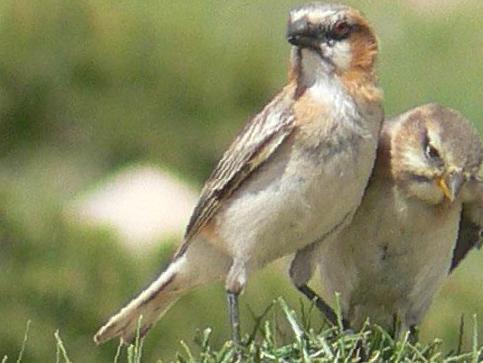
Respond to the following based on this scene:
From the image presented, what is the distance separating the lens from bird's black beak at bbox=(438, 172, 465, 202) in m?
5.46

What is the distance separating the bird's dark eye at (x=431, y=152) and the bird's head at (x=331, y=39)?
27 cm

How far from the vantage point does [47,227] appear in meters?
7.74

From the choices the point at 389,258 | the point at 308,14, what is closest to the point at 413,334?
the point at 389,258

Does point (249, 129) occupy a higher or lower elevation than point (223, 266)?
higher

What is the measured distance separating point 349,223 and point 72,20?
6368mm

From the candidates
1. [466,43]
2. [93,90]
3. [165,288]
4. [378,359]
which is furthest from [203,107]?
[378,359]

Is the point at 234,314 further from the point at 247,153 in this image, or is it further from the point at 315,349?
the point at 315,349

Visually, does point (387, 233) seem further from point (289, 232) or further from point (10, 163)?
point (10, 163)

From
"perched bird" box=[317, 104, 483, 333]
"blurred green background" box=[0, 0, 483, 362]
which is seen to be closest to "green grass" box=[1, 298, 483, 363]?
"perched bird" box=[317, 104, 483, 333]

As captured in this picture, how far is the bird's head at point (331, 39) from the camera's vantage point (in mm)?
5289

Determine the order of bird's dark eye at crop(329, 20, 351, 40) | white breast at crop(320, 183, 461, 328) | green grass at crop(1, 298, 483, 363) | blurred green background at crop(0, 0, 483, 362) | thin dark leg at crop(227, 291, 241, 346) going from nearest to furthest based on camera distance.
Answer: green grass at crop(1, 298, 483, 363)
thin dark leg at crop(227, 291, 241, 346)
bird's dark eye at crop(329, 20, 351, 40)
white breast at crop(320, 183, 461, 328)
blurred green background at crop(0, 0, 483, 362)

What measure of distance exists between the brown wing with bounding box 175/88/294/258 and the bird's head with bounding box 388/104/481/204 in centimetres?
36

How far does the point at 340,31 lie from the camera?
17.7ft

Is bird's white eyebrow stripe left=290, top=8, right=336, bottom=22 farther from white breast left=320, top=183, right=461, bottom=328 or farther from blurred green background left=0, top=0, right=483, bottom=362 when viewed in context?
blurred green background left=0, top=0, right=483, bottom=362
